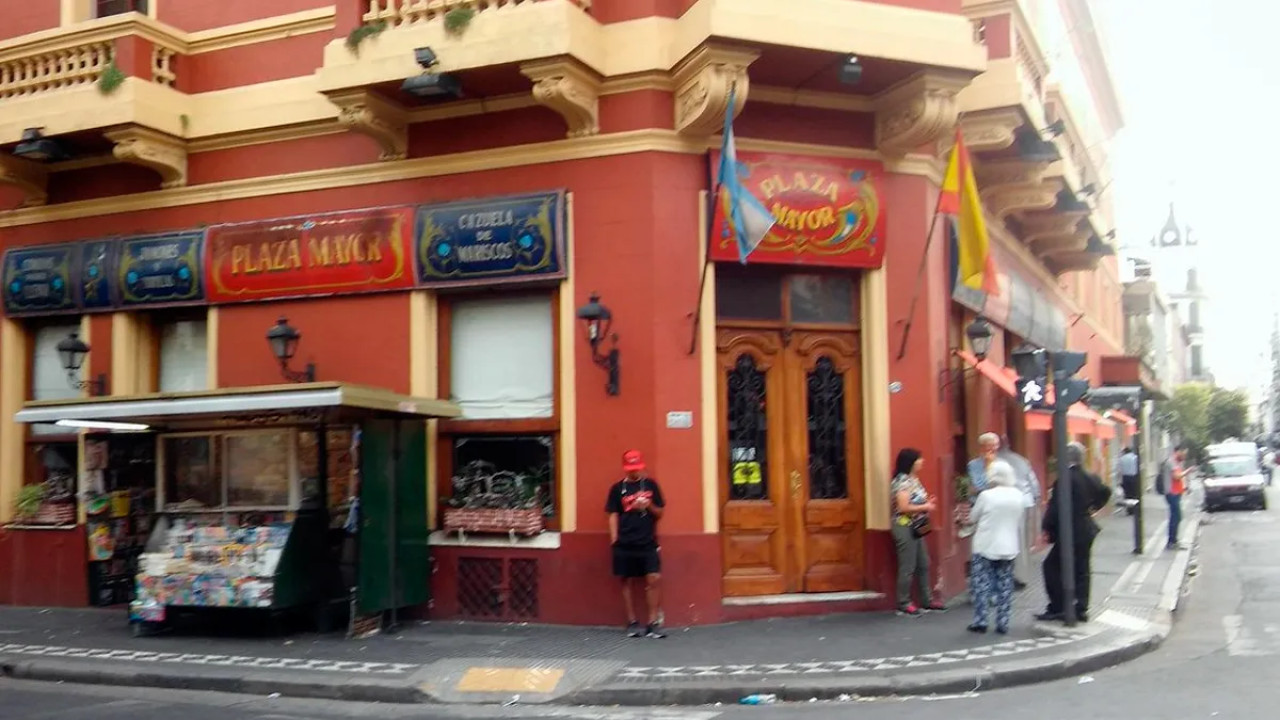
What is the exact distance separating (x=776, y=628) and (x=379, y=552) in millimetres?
3911

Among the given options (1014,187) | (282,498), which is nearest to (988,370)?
(1014,187)

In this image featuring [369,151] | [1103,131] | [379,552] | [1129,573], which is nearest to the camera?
[379,552]

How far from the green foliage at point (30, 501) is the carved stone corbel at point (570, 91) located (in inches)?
315

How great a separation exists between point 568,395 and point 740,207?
2.64 m

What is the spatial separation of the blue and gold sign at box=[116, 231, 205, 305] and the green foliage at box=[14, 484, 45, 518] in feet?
8.49

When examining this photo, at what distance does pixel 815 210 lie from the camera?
11195mm

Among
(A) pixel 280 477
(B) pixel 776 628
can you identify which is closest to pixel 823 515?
(B) pixel 776 628

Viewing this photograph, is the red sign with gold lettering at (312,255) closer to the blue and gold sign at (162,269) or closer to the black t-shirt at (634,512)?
the blue and gold sign at (162,269)

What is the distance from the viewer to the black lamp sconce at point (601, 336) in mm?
10633

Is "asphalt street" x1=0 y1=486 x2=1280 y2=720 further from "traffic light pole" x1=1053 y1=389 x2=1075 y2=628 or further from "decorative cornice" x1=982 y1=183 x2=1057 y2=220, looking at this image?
"decorative cornice" x1=982 y1=183 x2=1057 y2=220

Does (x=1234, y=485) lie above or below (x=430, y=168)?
below

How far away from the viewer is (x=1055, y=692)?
826 centimetres

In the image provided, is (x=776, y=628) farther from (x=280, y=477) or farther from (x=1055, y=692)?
(x=280, y=477)

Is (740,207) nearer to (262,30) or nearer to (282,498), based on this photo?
(282,498)
